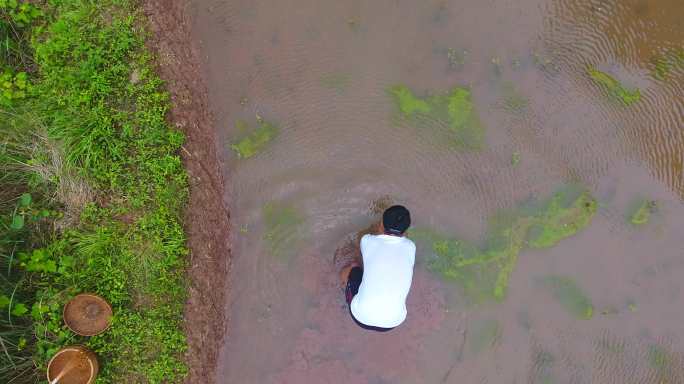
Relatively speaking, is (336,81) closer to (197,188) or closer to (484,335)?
(197,188)

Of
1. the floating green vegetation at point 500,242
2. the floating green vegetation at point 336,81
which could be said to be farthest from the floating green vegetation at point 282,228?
the floating green vegetation at point 336,81

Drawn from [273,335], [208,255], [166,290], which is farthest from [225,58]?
[273,335]

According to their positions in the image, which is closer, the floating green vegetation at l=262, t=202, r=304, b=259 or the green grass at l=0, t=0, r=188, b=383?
the green grass at l=0, t=0, r=188, b=383

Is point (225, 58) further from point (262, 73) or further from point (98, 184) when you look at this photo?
point (98, 184)

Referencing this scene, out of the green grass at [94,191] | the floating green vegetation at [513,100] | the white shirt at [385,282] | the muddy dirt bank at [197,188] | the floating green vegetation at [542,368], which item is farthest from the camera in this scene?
the floating green vegetation at [513,100]

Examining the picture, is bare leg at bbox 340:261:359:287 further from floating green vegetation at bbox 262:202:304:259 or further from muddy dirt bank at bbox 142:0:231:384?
muddy dirt bank at bbox 142:0:231:384

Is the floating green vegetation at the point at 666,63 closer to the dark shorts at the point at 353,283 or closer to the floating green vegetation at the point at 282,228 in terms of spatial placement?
the dark shorts at the point at 353,283

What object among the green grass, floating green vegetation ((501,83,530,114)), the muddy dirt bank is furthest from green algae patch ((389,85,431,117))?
the green grass
